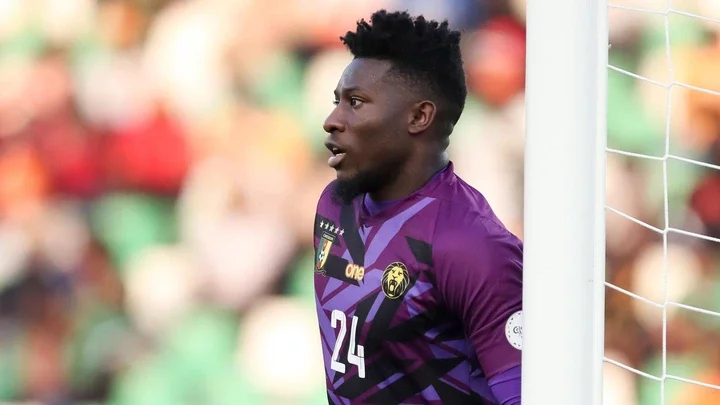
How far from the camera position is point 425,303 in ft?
3.61

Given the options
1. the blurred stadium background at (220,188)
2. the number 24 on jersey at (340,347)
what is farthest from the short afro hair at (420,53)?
the blurred stadium background at (220,188)

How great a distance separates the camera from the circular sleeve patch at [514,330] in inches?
40.9

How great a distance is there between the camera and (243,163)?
232 cm

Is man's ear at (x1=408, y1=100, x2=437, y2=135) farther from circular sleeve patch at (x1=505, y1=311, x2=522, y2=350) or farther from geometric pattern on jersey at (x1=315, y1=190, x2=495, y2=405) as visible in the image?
circular sleeve patch at (x1=505, y1=311, x2=522, y2=350)

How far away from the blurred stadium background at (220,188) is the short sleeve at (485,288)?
1.20m

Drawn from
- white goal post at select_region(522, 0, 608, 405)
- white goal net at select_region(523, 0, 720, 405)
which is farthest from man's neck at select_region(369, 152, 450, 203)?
white goal net at select_region(523, 0, 720, 405)

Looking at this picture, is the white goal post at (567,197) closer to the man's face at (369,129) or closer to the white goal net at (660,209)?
the man's face at (369,129)

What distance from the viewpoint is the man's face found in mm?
1167

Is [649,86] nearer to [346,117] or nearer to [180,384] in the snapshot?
[180,384]

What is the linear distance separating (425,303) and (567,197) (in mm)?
270

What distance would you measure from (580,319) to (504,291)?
178mm

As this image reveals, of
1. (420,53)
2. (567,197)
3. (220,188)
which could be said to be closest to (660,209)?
(220,188)

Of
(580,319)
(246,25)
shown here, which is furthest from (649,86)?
(580,319)

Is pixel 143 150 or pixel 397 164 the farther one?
pixel 143 150
